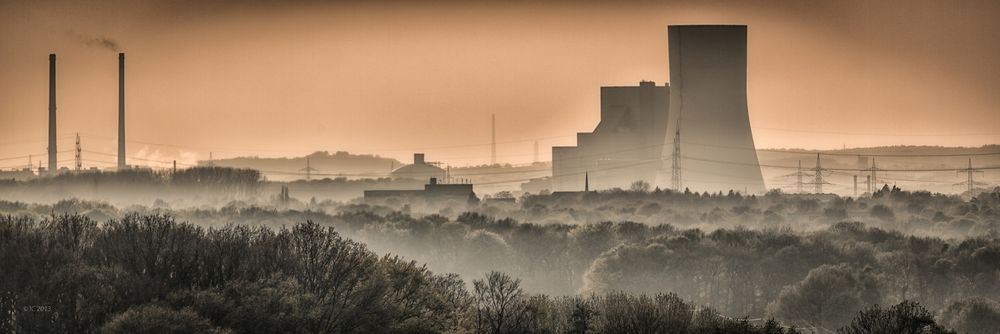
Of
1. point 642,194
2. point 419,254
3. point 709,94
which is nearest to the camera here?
point 419,254

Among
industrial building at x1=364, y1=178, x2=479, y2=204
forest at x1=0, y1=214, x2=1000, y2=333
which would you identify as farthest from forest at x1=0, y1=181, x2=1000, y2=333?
industrial building at x1=364, y1=178, x2=479, y2=204

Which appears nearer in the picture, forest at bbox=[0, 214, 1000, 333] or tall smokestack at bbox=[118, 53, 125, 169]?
forest at bbox=[0, 214, 1000, 333]

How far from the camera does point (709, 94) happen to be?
114m

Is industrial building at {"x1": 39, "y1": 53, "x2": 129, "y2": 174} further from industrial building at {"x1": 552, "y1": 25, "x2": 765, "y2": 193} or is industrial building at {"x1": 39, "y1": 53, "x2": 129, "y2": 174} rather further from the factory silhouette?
industrial building at {"x1": 552, "y1": 25, "x2": 765, "y2": 193}

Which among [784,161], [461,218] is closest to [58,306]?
[461,218]

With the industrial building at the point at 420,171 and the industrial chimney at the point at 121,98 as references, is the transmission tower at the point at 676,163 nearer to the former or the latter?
the industrial building at the point at 420,171

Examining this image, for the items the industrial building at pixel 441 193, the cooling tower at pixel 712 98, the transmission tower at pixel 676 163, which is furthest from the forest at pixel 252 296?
the industrial building at pixel 441 193

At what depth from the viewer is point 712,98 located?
373ft

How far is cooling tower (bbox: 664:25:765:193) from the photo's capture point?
112 meters

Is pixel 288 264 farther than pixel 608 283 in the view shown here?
No

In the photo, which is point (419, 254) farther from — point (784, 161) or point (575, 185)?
point (784, 161)

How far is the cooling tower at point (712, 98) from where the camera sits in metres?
112

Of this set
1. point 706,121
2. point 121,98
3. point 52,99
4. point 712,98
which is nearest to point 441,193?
point 121,98

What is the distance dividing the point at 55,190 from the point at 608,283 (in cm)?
5464
